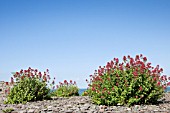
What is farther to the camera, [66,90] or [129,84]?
[66,90]

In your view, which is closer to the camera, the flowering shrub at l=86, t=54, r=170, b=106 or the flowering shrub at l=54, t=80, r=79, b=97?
the flowering shrub at l=86, t=54, r=170, b=106

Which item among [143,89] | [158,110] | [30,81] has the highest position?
[30,81]

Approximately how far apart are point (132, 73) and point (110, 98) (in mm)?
1153

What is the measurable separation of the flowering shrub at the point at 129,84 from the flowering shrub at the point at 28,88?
3.14 metres

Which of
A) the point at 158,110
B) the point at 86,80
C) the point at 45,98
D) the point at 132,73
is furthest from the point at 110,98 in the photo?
the point at 45,98

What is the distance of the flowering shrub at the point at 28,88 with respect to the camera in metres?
12.4

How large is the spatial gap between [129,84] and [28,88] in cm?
466

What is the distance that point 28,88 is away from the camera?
12.7m

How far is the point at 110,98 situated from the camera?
10.2 m

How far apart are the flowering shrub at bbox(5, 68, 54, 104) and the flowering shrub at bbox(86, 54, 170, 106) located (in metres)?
3.14

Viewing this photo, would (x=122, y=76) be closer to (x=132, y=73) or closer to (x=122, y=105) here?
(x=132, y=73)

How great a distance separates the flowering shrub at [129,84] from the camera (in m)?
10.1

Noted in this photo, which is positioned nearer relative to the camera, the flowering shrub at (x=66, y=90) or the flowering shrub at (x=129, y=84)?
the flowering shrub at (x=129, y=84)

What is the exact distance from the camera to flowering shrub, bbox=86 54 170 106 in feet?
33.2
